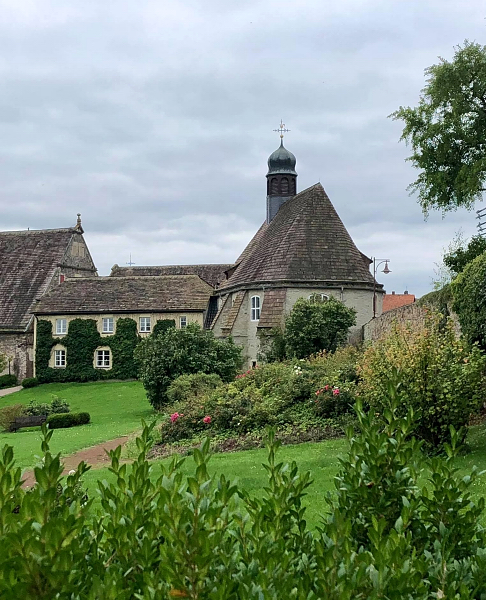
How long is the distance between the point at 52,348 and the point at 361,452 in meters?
46.9

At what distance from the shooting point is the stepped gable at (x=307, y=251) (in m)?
40.5

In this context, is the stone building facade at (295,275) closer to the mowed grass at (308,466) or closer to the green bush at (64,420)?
the green bush at (64,420)

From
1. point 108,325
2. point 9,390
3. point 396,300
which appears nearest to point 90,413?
point 108,325

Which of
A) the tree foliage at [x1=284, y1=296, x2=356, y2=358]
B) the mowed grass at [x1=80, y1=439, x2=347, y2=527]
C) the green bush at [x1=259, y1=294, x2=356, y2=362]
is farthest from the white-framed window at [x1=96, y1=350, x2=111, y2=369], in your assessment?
the mowed grass at [x1=80, y1=439, x2=347, y2=527]

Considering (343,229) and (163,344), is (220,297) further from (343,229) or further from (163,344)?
(163,344)

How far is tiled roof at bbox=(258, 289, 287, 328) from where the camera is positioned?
39156 millimetres

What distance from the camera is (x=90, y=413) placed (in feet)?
112

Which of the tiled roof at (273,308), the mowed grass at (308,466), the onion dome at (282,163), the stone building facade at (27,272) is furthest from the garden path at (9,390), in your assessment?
the mowed grass at (308,466)

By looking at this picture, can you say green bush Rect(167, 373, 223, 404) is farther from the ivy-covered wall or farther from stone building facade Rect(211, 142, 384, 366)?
the ivy-covered wall

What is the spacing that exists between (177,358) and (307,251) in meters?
14.5

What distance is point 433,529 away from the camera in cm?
416

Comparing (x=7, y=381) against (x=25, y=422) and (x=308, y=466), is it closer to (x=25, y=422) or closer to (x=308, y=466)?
(x=25, y=422)

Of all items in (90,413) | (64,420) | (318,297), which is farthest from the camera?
(318,297)

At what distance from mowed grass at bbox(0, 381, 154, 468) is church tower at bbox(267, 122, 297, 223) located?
16130 millimetres
